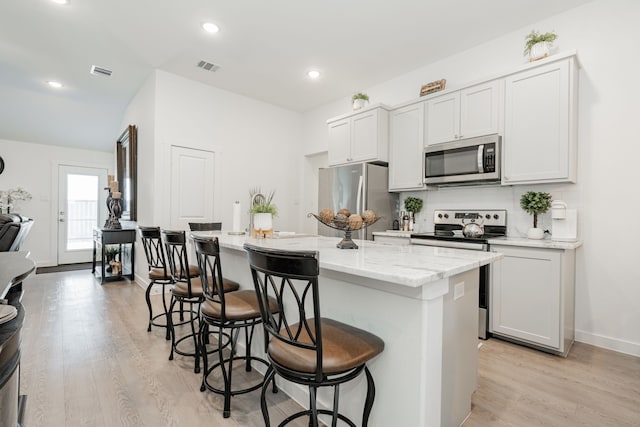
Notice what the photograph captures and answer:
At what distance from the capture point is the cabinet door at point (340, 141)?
14.3 feet

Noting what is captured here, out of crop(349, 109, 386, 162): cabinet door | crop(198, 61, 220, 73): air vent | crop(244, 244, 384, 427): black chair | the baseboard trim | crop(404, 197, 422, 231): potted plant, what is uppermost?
crop(198, 61, 220, 73): air vent

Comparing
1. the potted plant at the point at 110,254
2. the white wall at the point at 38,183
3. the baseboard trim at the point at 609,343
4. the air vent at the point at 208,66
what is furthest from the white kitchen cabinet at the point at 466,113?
the white wall at the point at 38,183

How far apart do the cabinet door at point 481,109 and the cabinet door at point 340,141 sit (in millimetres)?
1551

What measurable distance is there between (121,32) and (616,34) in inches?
188

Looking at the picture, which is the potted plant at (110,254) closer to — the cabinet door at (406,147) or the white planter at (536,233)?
the cabinet door at (406,147)

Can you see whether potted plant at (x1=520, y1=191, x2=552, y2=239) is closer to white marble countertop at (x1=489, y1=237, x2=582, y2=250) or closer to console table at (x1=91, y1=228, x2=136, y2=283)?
white marble countertop at (x1=489, y1=237, x2=582, y2=250)

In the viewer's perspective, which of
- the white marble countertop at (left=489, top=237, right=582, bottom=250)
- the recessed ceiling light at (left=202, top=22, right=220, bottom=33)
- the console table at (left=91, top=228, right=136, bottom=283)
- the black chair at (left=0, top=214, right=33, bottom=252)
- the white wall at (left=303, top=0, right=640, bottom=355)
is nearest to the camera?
the black chair at (left=0, top=214, right=33, bottom=252)

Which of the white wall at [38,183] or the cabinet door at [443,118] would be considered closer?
the cabinet door at [443,118]

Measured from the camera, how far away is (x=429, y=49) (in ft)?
11.8

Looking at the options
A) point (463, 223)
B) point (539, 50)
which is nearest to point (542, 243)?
point (463, 223)

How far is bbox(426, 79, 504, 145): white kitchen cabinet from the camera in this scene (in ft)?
9.93

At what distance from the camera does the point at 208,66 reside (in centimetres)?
408

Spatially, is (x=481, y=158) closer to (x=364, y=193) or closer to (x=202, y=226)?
(x=364, y=193)

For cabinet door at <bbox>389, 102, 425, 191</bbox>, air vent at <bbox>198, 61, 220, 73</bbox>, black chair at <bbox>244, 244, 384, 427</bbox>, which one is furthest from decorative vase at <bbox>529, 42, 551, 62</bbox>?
air vent at <bbox>198, 61, 220, 73</bbox>
